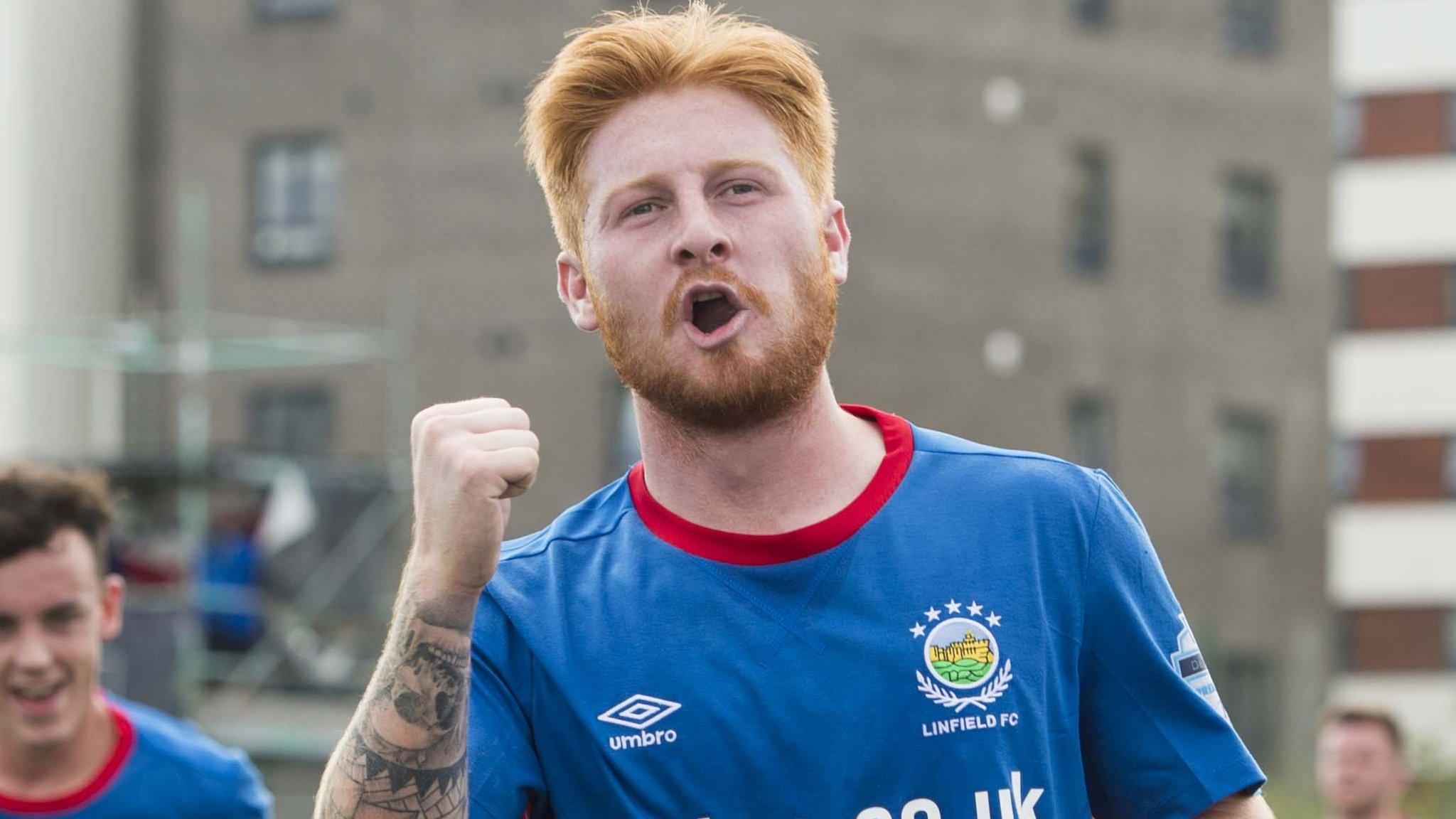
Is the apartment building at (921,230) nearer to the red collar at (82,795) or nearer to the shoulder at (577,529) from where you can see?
the red collar at (82,795)

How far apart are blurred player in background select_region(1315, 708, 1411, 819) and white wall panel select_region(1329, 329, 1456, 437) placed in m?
32.0

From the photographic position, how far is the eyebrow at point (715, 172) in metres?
3.34

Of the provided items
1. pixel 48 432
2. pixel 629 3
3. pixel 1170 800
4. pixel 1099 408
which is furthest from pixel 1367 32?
pixel 1170 800

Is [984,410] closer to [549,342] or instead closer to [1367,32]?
[549,342]

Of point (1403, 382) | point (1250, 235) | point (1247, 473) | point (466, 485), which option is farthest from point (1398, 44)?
point (466, 485)

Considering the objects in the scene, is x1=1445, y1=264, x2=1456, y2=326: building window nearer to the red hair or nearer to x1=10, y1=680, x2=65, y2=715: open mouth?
x1=10, y1=680, x2=65, y2=715: open mouth

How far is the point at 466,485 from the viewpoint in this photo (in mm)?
3033

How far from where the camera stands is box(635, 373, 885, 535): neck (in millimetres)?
3326

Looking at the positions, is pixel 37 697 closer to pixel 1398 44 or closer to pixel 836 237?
pixel 836 237

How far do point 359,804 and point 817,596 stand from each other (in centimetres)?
73

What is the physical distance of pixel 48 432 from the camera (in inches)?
1125

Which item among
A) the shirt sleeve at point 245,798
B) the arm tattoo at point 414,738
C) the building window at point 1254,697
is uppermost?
the arm tattoo at point 414,738

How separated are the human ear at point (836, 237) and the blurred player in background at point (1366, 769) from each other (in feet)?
24.8

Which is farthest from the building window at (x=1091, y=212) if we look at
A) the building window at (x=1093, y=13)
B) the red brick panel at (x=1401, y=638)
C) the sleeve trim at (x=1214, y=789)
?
the sleeve trim at (x=1214, y=789)
